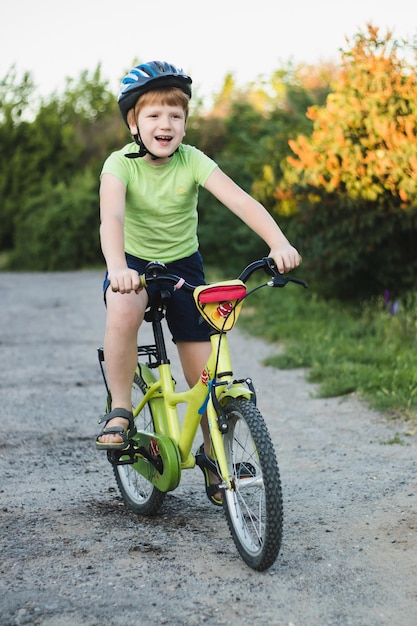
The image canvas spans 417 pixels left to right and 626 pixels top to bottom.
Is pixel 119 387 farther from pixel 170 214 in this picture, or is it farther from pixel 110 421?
pixel 170 214

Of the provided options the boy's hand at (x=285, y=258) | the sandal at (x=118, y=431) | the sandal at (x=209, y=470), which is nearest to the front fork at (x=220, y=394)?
the sandal at (x=209, y=470)

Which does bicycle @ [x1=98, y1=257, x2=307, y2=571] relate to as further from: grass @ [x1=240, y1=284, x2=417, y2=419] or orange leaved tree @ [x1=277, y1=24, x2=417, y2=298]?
orange leaved tree @ [x1=277, y1=24, x2=417, y2=298]

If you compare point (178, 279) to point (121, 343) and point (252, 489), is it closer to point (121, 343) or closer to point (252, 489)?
point (121, 343)

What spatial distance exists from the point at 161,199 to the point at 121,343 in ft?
2.00

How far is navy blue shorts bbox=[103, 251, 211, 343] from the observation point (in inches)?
140

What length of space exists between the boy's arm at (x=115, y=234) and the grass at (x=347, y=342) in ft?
9.32

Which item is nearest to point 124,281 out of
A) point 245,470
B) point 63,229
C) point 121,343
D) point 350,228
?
point 121,343

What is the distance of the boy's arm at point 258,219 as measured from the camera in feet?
10.2

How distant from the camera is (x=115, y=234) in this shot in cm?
320

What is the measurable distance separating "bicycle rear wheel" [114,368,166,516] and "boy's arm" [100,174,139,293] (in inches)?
32.8

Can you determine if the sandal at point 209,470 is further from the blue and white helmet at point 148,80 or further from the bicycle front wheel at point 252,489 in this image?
the blue and white helmet at point 148,80

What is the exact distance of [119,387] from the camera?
349 centimetres

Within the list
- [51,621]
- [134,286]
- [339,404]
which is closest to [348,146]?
[339,404]

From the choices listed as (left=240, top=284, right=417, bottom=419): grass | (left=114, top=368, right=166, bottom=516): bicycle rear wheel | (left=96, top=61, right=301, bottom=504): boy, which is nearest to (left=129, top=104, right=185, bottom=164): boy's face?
(left=96, top=61, right=301, bottom=504): boy
